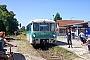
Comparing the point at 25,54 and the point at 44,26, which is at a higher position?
the point at 44,26

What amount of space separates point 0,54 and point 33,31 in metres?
15.6

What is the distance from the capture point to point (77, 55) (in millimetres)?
15680

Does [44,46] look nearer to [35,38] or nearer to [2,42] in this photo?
[35,38]

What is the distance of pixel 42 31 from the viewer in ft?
74.9

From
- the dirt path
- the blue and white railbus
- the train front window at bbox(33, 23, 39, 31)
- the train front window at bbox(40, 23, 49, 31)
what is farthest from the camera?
the train front window at bbox(40, 23, 49, 31)

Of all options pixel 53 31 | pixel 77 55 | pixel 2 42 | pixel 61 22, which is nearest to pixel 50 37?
pixel 53 31

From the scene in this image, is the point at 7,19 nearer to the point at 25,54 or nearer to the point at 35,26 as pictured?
the point at 35,26

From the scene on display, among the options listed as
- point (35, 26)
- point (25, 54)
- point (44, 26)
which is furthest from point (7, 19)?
point (25, 54)

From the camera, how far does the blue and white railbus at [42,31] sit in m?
22.6

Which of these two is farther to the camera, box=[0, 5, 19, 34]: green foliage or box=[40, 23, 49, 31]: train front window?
box=[0, 5, 19, 34]: green foliage

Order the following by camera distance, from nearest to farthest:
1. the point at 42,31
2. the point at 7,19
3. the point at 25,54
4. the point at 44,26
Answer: the point at 25,54
the point at 42,31
the point at 44,26
the point at 7,19

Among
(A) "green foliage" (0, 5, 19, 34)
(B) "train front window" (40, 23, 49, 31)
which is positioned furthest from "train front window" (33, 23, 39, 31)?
(A) "green foliage" (0, 5, 19, 34)

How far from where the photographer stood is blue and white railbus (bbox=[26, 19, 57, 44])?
22641mm

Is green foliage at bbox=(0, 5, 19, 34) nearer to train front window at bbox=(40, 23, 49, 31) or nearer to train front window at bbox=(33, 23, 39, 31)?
train front window at bbox=(40, 23, 49, 31)
